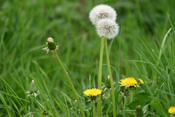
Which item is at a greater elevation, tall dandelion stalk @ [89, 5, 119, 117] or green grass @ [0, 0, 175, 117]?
tall dandelion stalk @ [89, 5, 119, 117]

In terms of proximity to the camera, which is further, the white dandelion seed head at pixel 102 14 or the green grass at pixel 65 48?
the green grass at pixel 65 48

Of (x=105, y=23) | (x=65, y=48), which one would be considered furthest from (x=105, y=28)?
(x=65, y=48)

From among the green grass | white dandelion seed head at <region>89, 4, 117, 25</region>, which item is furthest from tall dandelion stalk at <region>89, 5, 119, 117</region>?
the green grass

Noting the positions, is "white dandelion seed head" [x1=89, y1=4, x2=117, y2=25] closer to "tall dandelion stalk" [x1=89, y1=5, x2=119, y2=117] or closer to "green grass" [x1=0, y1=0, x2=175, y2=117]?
"tall dandelion stalk" [x1=89, y1=5, x2=119, y2=117]

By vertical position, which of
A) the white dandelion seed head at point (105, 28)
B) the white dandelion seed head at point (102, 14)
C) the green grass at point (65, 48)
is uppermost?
the white dandelion seed head at point (102, 14)

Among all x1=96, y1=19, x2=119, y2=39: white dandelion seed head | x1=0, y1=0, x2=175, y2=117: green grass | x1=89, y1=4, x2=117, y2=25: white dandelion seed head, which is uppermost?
x1=89, y1=4, x2=117, y2=25: white dandelion seed head

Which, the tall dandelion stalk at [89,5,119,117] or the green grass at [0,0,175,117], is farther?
the green grass at [0,0,175,117]

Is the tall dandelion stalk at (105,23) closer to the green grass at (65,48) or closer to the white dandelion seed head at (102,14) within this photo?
the white dandelion seed head at (102,14)

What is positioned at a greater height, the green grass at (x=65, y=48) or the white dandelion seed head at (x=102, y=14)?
the white dandelion seed head at (x=102, y=14)

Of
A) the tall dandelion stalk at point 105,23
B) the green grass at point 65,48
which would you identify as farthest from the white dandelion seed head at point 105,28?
the green grass at point 65,48

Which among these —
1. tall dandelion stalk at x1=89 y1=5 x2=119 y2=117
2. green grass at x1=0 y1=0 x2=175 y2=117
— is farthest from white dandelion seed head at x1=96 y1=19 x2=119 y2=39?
green grass at x1=0 y1=0 x2=175 y2=117

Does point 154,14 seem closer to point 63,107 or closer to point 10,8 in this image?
point 10,8

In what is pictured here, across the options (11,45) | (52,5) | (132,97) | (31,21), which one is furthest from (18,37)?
(132,97)

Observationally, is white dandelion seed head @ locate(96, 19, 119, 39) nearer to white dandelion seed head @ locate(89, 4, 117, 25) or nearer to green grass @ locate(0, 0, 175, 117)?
white dandelion seed head @ locate(89, 4, 117, 25)
